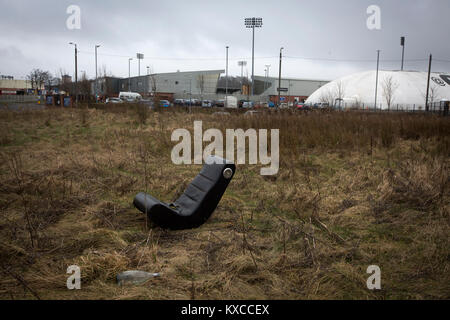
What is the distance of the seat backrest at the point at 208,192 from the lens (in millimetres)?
4316

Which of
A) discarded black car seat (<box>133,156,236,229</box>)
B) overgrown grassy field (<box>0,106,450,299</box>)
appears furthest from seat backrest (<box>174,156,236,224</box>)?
overgrown grassy field (<box>0,106,450,299</box>)

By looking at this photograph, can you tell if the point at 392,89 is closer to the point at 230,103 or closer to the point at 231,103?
the point at 230,103

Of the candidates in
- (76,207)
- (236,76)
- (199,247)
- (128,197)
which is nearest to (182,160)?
(128,197)

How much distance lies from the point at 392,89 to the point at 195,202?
55.1m

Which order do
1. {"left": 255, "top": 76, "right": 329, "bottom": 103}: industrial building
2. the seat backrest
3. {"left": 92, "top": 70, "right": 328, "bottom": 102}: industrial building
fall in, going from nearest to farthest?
the seat backrest
{"left": 92, "top": 70, "right": 328, "bottom": 102}: industrial building
{"left": 255, "top": 76, "right": 329, "bottom": 103}: industrial building

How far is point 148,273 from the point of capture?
298 centimetres

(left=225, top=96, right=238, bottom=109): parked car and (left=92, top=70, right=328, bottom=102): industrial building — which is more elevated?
(left=92, top=70, right=328, bottom=102): industrial building

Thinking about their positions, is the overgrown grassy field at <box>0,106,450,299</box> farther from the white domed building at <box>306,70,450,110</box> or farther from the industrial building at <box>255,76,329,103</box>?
the industrial building at <box>255,76,329,103</box>

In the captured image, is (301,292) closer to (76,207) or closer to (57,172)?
(76,207)

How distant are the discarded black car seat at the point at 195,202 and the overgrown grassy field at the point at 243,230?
6.3 inches

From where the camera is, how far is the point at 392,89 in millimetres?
51750

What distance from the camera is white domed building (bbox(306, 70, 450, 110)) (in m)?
49.9

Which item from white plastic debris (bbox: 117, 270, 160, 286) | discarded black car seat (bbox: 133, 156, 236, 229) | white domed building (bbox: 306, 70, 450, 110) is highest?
white domed building (bbox: 306, 70, 450, 110)

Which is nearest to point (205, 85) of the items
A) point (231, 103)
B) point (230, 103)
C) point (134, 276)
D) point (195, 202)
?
point (230, 103)
